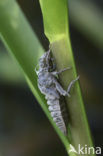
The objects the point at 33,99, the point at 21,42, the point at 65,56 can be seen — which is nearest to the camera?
the point at 65,56

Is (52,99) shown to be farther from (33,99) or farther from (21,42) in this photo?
(33,99)

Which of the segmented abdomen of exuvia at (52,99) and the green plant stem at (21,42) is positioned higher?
the green plant stem at (21,42)

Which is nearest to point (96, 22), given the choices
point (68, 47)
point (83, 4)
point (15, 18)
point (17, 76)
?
point (83, 4)

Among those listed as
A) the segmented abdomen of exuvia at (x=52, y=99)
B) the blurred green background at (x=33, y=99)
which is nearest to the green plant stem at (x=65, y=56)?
the segmented abdomen of exuvia at (x=52, y=99)

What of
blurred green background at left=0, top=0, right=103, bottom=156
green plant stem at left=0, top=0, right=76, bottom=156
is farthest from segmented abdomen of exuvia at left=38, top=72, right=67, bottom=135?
blurred green background at left=0, top=0, right=103, bottom=156

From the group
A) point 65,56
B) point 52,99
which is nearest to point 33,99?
point 52,99

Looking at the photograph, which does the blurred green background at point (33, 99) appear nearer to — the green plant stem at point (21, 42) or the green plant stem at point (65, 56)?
the green plant stem at point (21, 42)

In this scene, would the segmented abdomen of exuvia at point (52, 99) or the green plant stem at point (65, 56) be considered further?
the segmented abdomen of exuvia at point (52, 99)
